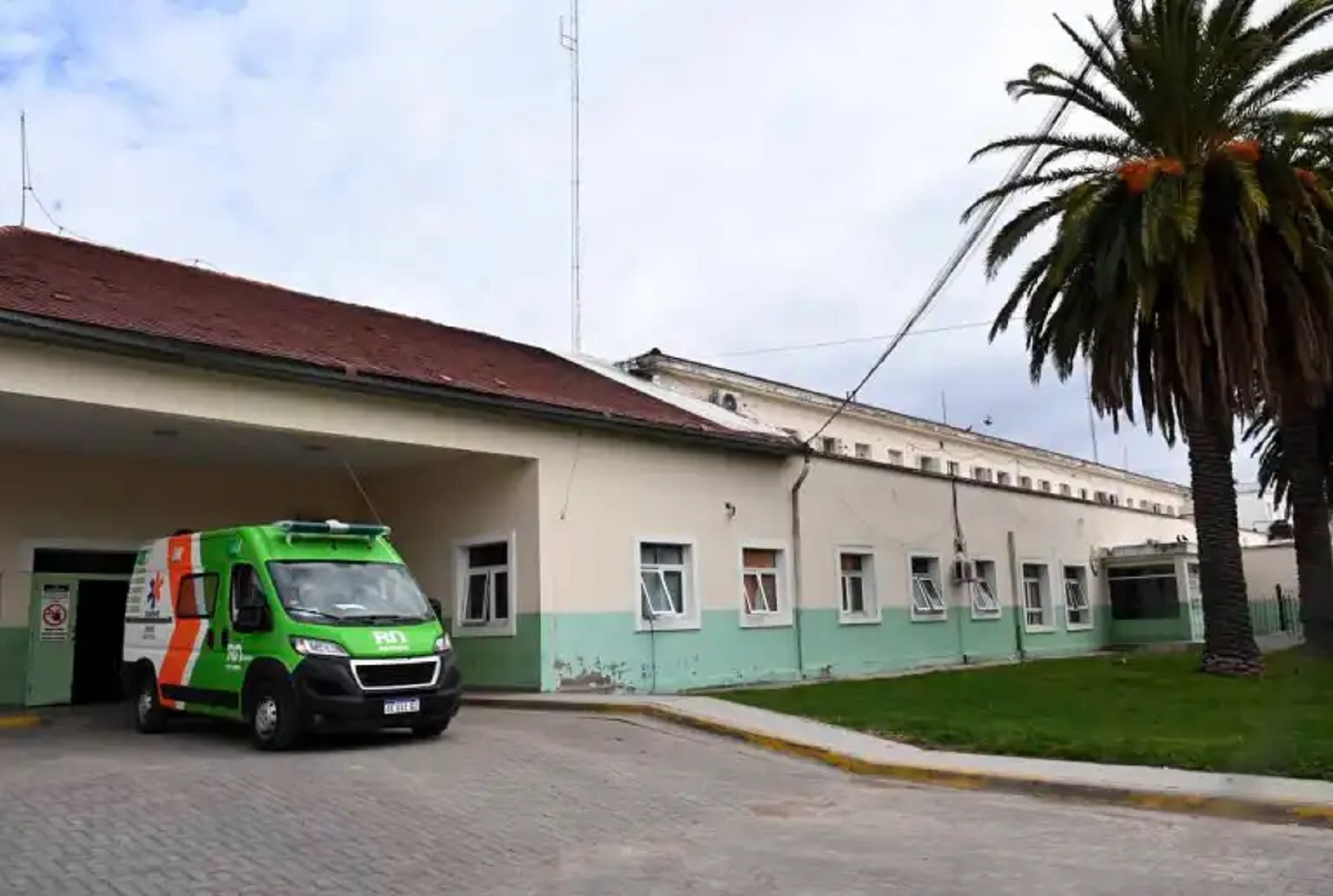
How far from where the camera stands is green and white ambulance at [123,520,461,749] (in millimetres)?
12391

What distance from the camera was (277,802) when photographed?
9406mm

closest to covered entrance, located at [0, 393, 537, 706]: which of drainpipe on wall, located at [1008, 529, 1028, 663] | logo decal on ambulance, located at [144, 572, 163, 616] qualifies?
logo decal on ambulance, located at [144, 572, 163, 616]

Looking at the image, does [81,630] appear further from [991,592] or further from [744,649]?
[991,592]

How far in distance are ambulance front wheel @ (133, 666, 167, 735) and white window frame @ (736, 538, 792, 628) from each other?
10609 mm

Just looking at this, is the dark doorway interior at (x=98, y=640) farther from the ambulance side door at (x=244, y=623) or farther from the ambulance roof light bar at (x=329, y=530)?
the ambulance roof light bar at (x=329, y=530)

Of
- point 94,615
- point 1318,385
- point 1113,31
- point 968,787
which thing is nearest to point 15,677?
point 94,615

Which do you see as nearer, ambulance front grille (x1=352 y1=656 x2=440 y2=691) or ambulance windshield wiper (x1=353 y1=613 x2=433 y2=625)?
ambulance front grille (x1=352 y1=656 x2=440 y2=691)

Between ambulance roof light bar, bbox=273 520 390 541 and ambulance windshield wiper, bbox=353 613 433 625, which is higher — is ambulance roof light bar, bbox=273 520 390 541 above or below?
above

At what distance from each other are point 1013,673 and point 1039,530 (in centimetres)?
985

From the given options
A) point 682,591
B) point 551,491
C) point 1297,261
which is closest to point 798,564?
point 682,591

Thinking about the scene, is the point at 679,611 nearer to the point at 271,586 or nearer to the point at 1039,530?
the point at 271,586

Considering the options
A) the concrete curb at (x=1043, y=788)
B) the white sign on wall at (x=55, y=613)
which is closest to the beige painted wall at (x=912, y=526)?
the concrete curb at (x=1043, y=788)

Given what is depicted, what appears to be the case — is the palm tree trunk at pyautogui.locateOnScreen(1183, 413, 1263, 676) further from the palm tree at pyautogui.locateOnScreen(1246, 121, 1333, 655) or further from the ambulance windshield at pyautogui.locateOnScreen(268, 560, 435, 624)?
the ambulance windshield at pyautogui.locateOnScreen(268, 560, 435, 624)

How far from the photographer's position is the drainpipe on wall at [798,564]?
23172 millimetres
